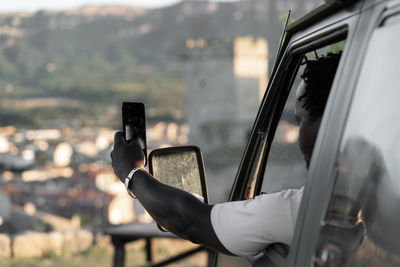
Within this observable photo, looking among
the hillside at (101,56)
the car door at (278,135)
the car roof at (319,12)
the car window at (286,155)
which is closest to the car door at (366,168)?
the car roof at (319,12)

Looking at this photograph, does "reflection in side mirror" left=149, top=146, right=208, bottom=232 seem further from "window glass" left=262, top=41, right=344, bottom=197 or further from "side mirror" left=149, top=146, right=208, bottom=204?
"window glass" left=262, top=41, right=344, bottom=197

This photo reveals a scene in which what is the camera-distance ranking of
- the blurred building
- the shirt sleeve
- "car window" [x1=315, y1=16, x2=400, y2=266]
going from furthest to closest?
the blurred building → the shirt sleeve → "car window" [x1=315, y1=16, x2=400, y2=266]

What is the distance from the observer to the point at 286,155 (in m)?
1.59

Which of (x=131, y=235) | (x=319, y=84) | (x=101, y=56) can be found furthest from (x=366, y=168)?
(x=101, y=56)

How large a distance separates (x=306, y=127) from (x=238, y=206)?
0.29m

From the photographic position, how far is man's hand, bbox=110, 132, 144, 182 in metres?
1.40

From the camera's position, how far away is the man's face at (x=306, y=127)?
125 cm

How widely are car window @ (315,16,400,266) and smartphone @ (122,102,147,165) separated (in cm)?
69

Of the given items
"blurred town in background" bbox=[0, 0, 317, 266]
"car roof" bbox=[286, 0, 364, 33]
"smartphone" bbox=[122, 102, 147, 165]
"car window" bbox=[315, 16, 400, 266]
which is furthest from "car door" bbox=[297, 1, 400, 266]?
"blurred town in background" bbox=[0, 0, 317, 266]

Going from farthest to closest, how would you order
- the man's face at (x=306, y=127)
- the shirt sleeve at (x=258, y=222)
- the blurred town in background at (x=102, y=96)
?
the blurred town in background at (x=102, y=96), the man's face at (x=306, y=127), the shirt sleeve at (x=258, y=222)

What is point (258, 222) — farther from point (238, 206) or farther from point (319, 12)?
point (319, 12)

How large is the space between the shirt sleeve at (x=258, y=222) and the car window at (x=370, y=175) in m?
0.22

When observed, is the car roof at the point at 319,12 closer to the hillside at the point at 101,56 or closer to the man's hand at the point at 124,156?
the man's hand at the point at 124,156

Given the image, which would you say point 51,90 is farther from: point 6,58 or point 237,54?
point 237,54
